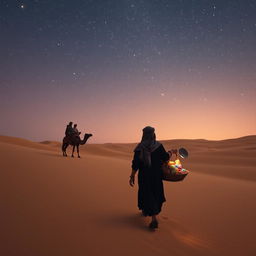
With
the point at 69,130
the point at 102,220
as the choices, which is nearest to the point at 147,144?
the point at 102,220

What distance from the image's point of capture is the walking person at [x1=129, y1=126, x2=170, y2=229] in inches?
159

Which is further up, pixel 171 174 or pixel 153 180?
pixel 171 174

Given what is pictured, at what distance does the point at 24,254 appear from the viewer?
256 cm

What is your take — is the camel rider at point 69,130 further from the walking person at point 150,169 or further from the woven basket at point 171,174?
the woven basket at point 171,174

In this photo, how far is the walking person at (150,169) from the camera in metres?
4.04

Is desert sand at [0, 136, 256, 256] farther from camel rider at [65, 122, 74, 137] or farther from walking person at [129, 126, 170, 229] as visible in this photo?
camel rider at [65, 122, 74, 137]

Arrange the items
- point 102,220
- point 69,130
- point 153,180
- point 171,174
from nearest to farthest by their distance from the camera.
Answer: point 102,220
point 171,174
point 153,180
point 69,130

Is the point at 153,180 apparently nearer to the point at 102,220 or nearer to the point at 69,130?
the point at 102,220

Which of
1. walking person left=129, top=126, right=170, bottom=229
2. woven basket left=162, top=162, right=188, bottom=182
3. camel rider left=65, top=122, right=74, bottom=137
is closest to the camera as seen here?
woven basket left=162, top=162, right=188, bottom=182

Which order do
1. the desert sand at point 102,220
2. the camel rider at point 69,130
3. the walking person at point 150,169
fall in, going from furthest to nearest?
the camel rider at point 69,130 < the walking person at point 150,169 < the desert sand at point 102,220

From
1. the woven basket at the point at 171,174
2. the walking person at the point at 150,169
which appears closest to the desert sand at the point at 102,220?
the walking person at the point at 150,169

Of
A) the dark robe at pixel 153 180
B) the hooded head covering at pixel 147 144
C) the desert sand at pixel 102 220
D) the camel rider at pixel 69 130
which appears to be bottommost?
the desert sand at pixel 102 220

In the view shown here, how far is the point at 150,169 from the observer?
4.14 meters

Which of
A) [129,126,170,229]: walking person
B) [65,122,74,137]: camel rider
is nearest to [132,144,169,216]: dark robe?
[129,126,170,229]: walking person
